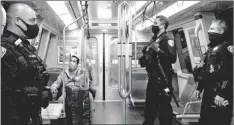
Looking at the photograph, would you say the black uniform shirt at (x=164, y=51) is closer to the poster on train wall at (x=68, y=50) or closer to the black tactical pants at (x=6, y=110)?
the poster on train wall at (x=68, y=50)

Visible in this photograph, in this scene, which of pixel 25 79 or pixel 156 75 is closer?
pixel 25 79

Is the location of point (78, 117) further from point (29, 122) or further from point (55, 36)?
point (55, 36)

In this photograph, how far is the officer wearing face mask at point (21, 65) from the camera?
6.79ft

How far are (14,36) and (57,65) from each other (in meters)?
0.90

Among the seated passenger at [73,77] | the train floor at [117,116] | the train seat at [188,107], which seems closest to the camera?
the seated passenger at [73,77]

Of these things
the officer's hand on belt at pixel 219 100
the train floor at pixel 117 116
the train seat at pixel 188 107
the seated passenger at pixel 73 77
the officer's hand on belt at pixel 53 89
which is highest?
the seated passenger at pixel 73 77

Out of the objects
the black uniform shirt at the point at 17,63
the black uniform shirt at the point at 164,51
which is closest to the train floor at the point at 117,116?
the black uniform shirt at the point at 164,51

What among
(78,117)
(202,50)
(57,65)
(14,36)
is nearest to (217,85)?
(202,50)

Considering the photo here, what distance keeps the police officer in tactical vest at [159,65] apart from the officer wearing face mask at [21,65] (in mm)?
1174

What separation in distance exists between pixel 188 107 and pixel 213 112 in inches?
49.9

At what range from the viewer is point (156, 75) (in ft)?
9.31

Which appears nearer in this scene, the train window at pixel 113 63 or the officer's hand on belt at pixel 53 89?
the officer's hand on belt at pixel 53 89

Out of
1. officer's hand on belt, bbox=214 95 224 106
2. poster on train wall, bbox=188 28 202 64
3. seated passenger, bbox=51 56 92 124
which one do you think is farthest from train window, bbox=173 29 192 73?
seated passenger, bbox=51 56 92 124

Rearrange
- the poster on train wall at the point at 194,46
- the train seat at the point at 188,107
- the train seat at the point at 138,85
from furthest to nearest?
the poster on train wall at the point at 194,46 < the train seat at the point at 138,85 < the train seat at the point at 188,107
